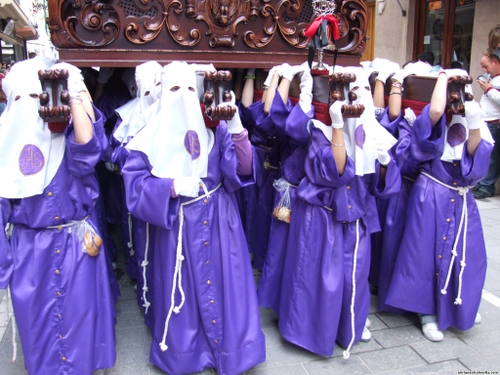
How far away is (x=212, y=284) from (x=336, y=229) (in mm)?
849

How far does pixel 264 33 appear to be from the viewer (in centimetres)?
341

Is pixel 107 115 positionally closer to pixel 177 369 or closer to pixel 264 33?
pixel 264 33

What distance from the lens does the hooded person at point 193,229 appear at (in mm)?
2590

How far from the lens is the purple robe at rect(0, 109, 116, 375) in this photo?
2568 millimetres

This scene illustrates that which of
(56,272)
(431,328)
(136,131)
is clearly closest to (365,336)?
(431,328)

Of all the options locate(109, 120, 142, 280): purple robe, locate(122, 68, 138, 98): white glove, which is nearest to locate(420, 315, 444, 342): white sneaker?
locate(109, 120, 142, 280): purple robe

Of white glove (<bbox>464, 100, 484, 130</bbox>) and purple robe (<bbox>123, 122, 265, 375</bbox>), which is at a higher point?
white glove (<bbox>464, 100, 484, 130</bbox>)

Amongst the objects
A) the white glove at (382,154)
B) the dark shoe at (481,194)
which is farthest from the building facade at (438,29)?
the white glove at (382,154)

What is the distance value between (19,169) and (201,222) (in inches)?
38.9

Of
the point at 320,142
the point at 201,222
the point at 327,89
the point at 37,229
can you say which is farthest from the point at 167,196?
the point at 327,89

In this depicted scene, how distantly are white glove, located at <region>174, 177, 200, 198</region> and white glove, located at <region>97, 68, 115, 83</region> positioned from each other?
74.6 inches

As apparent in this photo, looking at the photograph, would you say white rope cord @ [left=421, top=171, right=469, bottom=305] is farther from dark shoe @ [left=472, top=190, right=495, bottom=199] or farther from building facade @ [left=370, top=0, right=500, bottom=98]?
building facade @ [left=370, top=0, right=500, bottom=98]

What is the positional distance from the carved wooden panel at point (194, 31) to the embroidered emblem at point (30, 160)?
2.53 ft

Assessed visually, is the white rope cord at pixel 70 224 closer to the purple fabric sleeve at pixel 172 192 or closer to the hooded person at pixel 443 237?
the purple fabric sleeve at pixel 172 192
